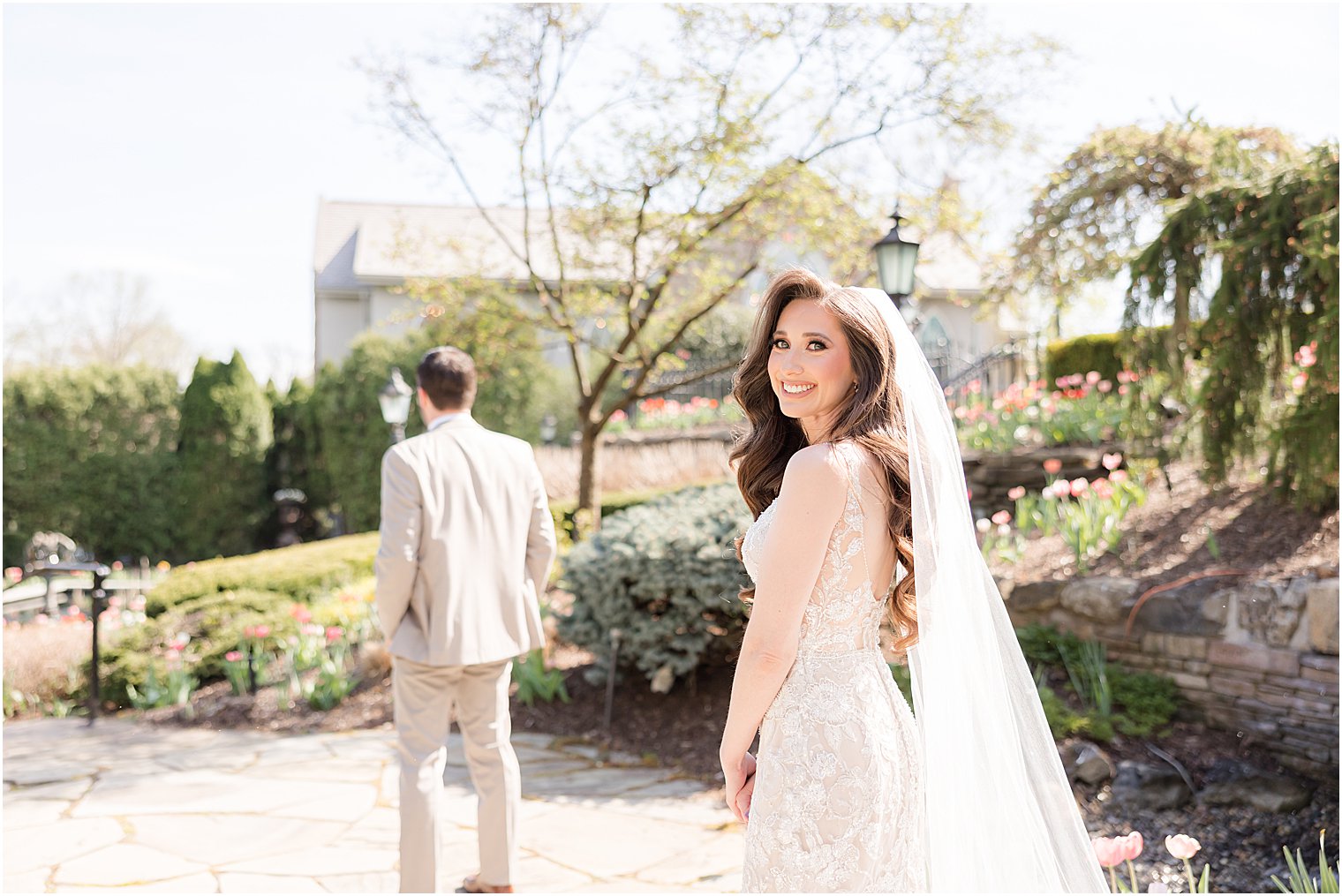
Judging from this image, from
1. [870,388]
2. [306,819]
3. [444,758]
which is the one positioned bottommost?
[306,819]

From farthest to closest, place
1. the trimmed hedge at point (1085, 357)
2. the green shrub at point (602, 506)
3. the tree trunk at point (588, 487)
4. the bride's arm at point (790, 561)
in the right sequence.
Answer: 1. the trimmed hedge at point (1085, 357)
2. the green shrub at point (602, 506)
3. the tree trunk at point (588, 487)
4. the bride's arm at point (790, 561)

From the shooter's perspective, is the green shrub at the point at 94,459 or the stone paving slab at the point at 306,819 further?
the green shrub at the point at 94,459

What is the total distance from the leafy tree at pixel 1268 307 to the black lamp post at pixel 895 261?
158cm

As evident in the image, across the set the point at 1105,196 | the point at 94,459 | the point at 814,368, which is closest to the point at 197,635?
the point at 814,368

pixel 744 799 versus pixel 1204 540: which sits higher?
pixel 1204 540

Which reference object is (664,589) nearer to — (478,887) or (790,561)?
(478,887)

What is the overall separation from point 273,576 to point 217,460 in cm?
718

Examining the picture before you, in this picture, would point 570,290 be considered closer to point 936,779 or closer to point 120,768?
point 120,768

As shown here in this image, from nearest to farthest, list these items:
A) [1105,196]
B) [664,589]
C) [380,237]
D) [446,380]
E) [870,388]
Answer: [870,388] → [446,380] → [664,589] → [1105,196] → [380,237]

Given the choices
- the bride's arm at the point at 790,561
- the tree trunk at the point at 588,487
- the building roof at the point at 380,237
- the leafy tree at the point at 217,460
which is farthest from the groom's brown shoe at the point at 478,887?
the leafy tree at the point at 217,460

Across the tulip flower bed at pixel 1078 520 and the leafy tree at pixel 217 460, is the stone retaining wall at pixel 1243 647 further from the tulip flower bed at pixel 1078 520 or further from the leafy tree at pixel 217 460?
the leafy tree at pixel 217 460

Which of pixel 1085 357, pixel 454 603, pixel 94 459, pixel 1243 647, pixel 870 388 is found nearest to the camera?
pixel 870 388

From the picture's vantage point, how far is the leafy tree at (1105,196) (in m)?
10.9

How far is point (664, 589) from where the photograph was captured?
19.0ft
